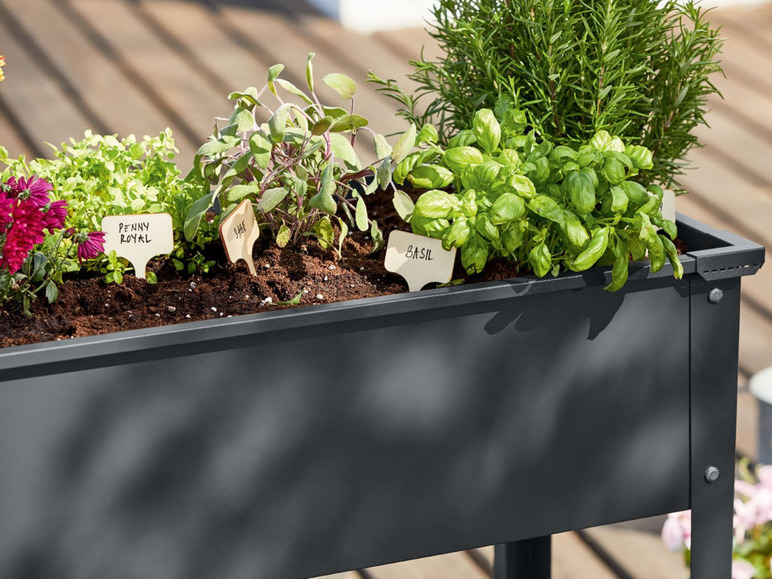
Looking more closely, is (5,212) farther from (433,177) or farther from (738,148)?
(738,148)

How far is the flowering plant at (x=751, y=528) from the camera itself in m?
1.95

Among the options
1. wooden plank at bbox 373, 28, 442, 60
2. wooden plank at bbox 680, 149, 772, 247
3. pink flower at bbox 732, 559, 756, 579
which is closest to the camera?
pink flower at bbox 732, 559, 756, 579

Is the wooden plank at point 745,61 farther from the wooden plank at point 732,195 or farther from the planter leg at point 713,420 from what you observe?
the planter leg at point 713,420

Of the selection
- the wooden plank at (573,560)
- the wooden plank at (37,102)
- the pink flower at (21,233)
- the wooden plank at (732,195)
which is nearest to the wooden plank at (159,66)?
the wooden plank at (37,102)

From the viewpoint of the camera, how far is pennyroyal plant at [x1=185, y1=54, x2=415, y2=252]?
1284 millimetres

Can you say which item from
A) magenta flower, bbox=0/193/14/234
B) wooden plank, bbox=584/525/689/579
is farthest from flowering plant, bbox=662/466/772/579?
magenta flower, bbox=0/193/14/234

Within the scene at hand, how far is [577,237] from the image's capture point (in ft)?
3.96

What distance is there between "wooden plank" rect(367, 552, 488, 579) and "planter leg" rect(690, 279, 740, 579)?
0.91 meters

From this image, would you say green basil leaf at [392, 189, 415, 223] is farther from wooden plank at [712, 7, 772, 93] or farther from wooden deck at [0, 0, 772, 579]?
wooden plank at [712, 7, 772, 93]

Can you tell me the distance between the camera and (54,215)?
1193 mm

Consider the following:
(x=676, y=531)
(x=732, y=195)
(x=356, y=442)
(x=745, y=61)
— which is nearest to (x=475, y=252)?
(x=356, y=442)

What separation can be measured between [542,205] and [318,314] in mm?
293

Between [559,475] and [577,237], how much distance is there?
0.30 meters

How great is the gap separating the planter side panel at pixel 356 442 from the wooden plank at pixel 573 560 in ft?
2.95
